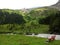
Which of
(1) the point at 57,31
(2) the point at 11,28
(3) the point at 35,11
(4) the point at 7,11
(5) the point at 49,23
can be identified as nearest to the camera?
(1) the point at 57,31

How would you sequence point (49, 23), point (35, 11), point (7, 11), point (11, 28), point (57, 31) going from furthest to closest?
1. point (35, 11)
2. point (7, 11)
3. point (11, 28)
4. point (49, 23)
5. point (57, 31)

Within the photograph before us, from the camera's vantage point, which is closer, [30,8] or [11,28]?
[11,28]

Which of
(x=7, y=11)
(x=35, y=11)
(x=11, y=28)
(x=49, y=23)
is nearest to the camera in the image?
(x=49, y=23)

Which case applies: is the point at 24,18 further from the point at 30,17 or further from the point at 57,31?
the point at 57,31

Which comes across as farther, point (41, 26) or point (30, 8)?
point (30, 8)

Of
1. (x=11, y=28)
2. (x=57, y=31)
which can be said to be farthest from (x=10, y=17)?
(x=57, y=31)

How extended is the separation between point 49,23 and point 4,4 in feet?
22.2

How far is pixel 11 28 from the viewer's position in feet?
61.9

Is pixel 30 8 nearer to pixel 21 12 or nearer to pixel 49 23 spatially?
pixel 21 12

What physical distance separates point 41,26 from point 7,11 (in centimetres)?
475

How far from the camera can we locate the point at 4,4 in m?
20.8

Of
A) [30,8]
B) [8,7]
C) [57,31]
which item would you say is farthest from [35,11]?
[57,31]

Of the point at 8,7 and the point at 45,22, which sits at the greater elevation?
the point at 8,7

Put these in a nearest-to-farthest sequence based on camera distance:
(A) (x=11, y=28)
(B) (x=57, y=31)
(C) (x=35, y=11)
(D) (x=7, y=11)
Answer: (B) (x=57, y=31)
(A) (x=11, y=28)
(D) (x=7, y=11)
(C) (x=35, y=11)
